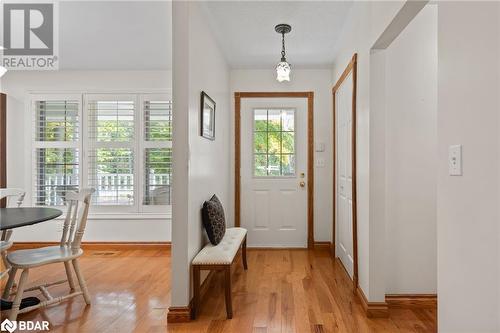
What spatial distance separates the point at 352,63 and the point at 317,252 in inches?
95.8

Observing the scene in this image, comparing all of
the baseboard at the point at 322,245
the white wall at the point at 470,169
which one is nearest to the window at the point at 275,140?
the baseboard at the point at 322,245

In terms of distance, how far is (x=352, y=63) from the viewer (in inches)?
109

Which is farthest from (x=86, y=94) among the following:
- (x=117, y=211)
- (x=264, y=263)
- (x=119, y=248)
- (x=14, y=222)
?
(x=264, y=263)

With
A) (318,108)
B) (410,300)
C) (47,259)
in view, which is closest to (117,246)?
(47,259)

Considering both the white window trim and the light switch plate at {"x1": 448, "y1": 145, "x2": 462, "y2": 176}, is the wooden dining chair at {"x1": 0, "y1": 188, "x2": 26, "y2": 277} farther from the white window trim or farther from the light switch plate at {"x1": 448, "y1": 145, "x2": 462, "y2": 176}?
the light switch plate at {"x1": 448, "y1": 145, "x2": 462, "y2": 176}

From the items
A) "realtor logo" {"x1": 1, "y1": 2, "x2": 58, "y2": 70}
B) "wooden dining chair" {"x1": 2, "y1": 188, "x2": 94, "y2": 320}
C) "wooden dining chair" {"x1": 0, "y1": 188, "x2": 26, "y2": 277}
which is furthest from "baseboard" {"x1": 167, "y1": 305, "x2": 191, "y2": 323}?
"realtor logo" {"x1": 1, "y1": 2, "x2": 58, "y2": 70}

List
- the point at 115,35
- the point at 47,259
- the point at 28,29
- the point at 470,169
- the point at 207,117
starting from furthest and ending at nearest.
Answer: the point at 115,35, the point at 28,29, the point at 207,117, the point at 47,259, the point at 470,169

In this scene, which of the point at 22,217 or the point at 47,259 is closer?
the point at 22,217

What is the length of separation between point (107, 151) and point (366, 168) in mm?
3453

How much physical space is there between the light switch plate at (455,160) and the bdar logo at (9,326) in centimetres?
275

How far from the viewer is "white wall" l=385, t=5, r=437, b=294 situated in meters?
2.37

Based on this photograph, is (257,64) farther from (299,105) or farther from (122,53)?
(122,53)

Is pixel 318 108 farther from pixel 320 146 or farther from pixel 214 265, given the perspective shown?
pixel 214 265

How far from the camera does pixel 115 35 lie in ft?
10.6
